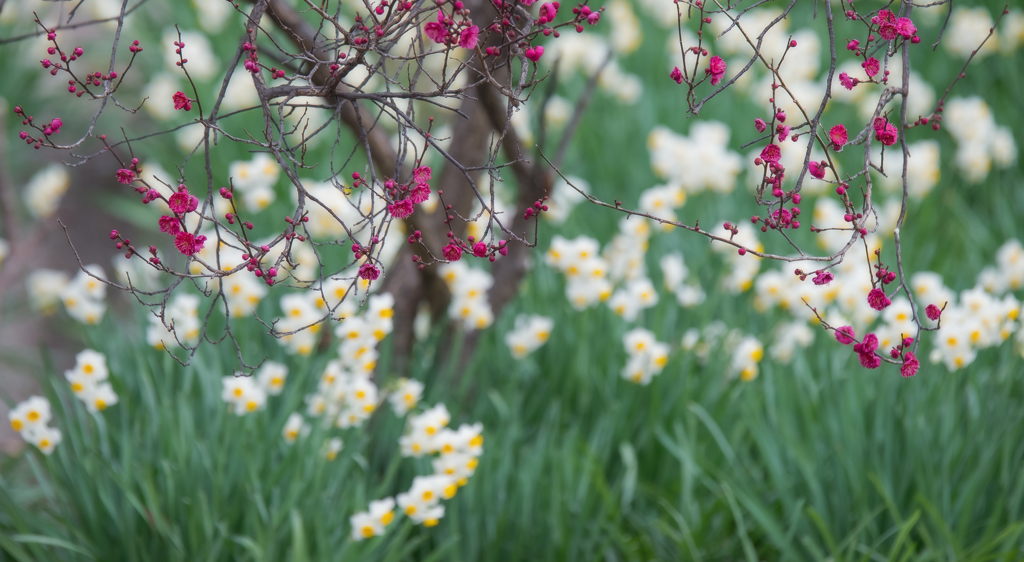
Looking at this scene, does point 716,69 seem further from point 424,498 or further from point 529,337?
point 529,337

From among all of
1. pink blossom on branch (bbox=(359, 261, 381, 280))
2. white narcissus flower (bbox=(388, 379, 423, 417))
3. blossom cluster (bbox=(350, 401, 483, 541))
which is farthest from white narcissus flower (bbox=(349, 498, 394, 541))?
pink blossom on branch (bbox=(359, 261, 381, 280))

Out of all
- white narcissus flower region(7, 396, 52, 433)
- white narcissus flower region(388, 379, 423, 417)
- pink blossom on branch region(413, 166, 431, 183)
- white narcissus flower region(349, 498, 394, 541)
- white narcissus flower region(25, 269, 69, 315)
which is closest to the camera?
pink blossom on branch region(413, 166, 431, 183)

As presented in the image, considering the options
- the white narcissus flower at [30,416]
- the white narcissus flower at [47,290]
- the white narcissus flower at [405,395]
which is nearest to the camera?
the white narcissus flower at [30,416]

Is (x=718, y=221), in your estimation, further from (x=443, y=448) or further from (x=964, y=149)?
(x=443, y=448)

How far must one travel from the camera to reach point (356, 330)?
200 centimetres

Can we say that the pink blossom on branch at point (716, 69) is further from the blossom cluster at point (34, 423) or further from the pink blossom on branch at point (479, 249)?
the blossom cluster at point (34, 423)

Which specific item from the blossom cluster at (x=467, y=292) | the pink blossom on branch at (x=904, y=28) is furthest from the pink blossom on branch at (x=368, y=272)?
the blossom cluster at (x=467, y=292)

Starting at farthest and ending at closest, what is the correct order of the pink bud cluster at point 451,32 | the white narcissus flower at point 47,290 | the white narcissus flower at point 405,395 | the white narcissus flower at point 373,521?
1. the white narcissus flower at point 47,290
2. the white narcissus flower at point 405,395
3. the white narcissus flower at point 373,521
4. the pink bud cluster at point 451,32

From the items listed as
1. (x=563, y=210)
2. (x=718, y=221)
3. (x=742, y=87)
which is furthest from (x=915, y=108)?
(x=563, y=210)

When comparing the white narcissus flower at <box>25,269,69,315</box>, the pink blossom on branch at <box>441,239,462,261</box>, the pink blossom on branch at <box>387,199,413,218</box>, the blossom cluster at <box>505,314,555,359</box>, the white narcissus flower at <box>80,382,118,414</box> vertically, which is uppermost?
the white narcissus flower at <box>25,269,69,315</box>

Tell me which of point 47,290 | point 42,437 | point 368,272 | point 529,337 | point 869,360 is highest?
point 47,290

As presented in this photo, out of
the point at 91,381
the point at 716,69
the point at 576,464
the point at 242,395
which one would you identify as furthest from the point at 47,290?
the point at 716,69

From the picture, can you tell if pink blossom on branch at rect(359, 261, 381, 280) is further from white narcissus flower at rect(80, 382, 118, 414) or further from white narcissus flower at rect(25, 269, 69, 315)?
white narcissus flower at rect(25, 269, 69, 315)

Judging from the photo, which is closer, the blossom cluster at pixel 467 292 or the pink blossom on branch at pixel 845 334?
the pink blossom on branch at pixel 845 334
